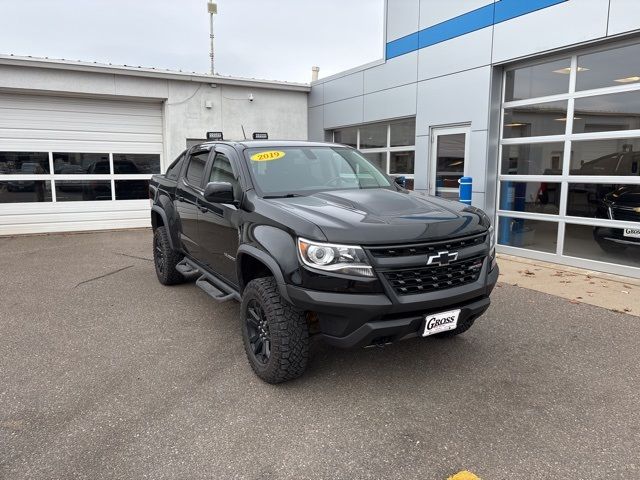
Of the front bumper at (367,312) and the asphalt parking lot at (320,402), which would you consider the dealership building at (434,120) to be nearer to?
the asphalt parking lot at (320,402)

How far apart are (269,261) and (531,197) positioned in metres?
6.00

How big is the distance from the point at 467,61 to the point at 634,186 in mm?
3622

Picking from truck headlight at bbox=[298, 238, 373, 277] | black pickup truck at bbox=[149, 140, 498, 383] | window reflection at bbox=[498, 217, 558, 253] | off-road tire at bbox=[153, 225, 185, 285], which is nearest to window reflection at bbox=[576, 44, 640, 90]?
window reflection at bbox=[498, 217, 558, 253]

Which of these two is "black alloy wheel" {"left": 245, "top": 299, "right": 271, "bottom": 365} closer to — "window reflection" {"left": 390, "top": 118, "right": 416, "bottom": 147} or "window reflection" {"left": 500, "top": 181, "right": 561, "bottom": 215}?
"window reflection" {"left": 500, "top": 181, "right": 561, "bottom": 215}

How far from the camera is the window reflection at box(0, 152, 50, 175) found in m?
10.6

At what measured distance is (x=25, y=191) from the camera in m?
10.9

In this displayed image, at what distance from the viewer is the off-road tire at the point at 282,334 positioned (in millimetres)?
3119

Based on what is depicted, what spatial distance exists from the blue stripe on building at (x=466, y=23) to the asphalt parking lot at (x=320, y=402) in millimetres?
4964

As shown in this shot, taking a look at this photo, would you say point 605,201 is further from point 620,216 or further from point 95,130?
point 95,130

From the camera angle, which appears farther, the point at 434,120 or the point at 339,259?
the point at 434,120

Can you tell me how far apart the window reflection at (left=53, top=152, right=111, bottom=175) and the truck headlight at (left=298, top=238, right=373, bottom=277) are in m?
10.3

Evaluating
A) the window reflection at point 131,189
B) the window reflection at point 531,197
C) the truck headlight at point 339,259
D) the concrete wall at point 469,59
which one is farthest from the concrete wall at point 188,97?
the truck headlight at point 339,259

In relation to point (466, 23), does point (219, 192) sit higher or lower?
lower

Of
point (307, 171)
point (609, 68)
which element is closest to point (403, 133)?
point (609, 68)
